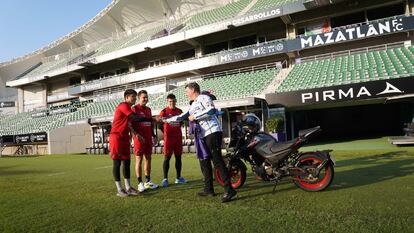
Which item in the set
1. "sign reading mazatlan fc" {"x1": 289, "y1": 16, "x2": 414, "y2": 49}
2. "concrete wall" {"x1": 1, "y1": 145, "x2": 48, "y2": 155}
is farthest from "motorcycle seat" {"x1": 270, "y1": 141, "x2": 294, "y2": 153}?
"concrete wall" {"x1": 1, "y1": 145, "x2": 48, "y2": 155}

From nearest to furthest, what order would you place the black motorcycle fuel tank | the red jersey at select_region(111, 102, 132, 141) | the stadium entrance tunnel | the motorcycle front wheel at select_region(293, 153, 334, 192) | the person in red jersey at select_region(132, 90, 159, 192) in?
the motorcycle front wheel at select_region(293, 153, 334, 192) → the black motorcycle fuel tank → the red jersey at select_region(111, 102, 132, 141) → the person in red jersey at select_region(132, 90, 159, 192) → the stadium entrance tunnel

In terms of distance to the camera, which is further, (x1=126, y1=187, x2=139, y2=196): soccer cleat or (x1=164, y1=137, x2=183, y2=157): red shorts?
(x1=164, y1=137, x2=183, y2=157): red shorts

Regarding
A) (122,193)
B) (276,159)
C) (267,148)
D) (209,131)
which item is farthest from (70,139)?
(276,159)

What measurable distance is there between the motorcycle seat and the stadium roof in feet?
89.3

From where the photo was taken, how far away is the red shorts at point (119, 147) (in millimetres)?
5477

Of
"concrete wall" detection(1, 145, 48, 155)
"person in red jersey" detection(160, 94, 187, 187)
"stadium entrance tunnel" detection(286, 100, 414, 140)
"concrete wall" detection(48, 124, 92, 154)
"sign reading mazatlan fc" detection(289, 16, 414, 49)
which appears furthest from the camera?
"concrete wall" detection(1, 145, 48, 155)

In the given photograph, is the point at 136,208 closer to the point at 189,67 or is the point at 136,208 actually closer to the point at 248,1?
the point at 189,67

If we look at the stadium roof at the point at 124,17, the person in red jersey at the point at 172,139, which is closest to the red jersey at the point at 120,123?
the person in red jersey at the point at 172,139

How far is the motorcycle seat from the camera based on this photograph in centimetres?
484

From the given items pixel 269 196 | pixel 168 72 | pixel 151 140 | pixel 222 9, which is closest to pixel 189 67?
pixel 168 72

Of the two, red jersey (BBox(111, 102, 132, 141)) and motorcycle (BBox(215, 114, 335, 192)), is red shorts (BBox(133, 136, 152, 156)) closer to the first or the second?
red jersey (BBox(111, 102, 132, 141))

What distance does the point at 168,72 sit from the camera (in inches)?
1017

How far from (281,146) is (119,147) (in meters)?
2.69

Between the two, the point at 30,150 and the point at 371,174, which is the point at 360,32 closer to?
the point at 371,174
